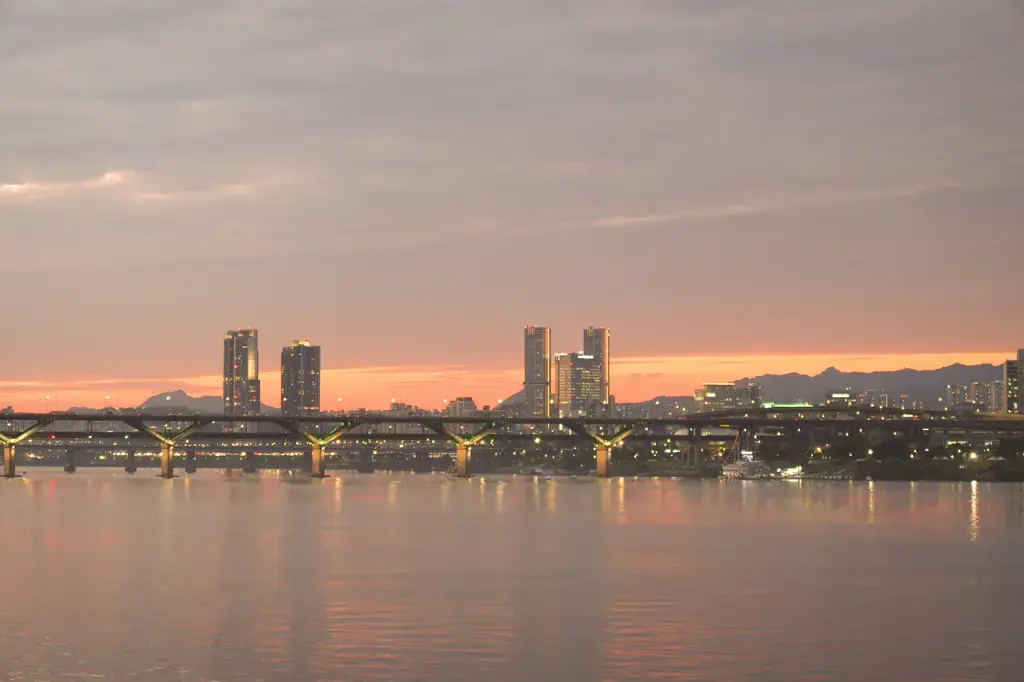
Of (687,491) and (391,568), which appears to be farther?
(687,491)

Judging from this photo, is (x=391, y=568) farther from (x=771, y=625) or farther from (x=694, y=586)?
(x=771, y=625)

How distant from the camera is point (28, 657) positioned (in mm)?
39125

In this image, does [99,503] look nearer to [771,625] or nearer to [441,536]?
[441,536]

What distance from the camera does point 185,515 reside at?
4656 inches

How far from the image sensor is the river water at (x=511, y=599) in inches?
1513

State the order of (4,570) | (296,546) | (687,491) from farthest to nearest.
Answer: (687,491) < (296,546) < (4,570)

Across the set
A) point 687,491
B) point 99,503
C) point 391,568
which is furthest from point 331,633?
point 687,491

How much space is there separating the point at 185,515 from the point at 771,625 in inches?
3123

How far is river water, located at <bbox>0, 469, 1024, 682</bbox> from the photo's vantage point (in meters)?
38.4

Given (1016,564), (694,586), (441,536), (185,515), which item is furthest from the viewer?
(185,515)

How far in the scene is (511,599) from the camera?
179ft

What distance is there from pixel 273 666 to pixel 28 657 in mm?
6757

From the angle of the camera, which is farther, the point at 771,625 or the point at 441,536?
the point at 441,536

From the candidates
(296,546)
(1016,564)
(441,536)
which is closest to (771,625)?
(1016,564)
